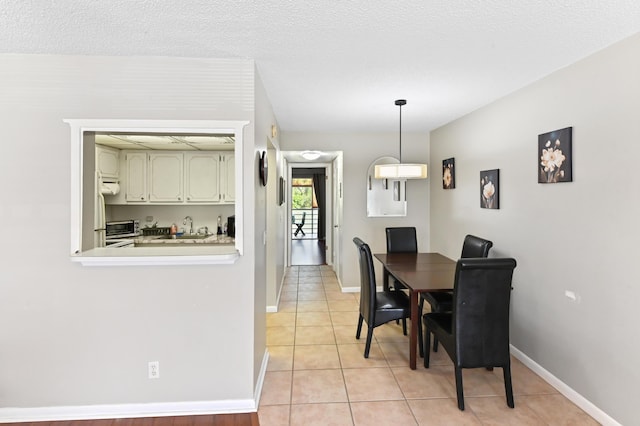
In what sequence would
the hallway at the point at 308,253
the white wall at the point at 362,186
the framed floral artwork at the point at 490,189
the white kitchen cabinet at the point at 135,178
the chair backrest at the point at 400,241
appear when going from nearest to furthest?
the framed floral artwork at the point at 490,189
the chair backrest at the point at 400,241
the white kitchen cabinet at the point at 135,178
the white wall at the point at 362,186
the hallway at the point at 308,253

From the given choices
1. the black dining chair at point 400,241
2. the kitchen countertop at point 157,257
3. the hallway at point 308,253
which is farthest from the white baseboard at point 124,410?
the hallway at point 308,253

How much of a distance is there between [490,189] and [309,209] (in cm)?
890

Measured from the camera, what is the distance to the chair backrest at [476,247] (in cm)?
308

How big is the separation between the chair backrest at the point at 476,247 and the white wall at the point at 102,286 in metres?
2.20

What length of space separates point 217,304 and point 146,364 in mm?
607

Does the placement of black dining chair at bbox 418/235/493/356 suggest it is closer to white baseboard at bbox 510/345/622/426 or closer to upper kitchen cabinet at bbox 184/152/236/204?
white baseboard at bbox 510/345/622/426

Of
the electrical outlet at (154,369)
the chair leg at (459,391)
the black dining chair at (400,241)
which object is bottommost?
the chair leg at (459,391)

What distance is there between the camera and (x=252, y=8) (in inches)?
64.6

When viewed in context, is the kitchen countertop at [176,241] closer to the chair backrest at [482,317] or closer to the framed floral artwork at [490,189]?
the chair backrest at [482,317]

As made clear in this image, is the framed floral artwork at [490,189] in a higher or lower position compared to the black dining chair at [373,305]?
higher

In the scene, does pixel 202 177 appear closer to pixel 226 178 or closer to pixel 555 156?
pixel 226 178

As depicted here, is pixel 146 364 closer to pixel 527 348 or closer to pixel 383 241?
pixel 527 348

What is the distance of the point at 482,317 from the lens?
2.26m

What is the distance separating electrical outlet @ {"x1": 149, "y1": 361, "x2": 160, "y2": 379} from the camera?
219 centimetres
